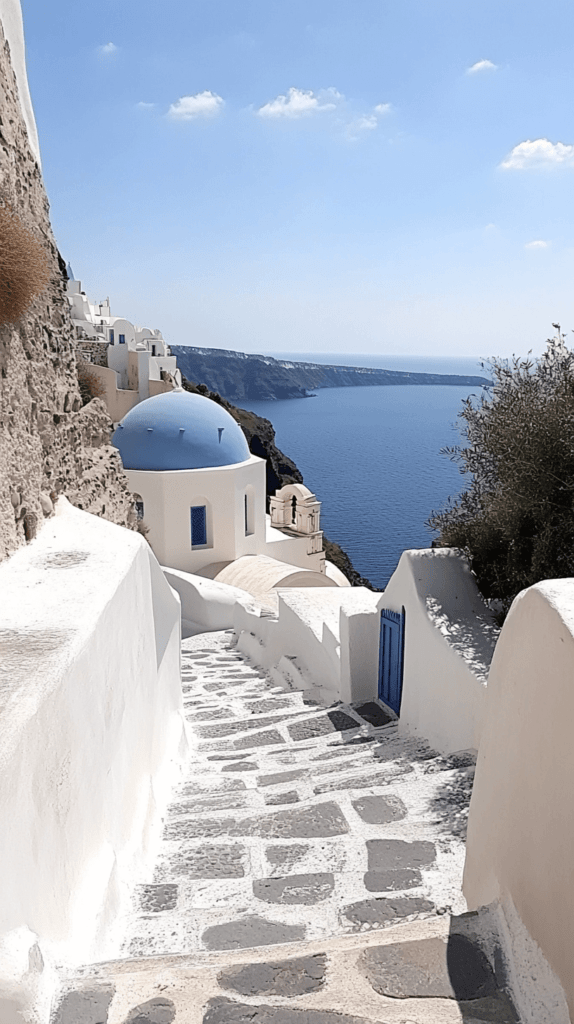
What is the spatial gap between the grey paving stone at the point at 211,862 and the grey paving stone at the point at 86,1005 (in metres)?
1.39

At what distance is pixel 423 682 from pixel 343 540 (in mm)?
50045

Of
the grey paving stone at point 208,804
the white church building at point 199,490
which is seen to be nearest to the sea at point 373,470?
the grey paving stone at point 208,804

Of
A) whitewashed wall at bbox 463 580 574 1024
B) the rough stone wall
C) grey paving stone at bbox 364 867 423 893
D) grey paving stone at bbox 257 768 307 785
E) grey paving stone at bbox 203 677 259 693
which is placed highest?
the rough stone wall

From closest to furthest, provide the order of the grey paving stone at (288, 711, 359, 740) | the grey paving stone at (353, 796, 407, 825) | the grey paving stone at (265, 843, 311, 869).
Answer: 1. the grey paving stone at (265, 843, 311, 869)
2. the grey paving stone at (353, 796, 407, 825)
3. the grey paving stone at (288, 711, 359, 740)

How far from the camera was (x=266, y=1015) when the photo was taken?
1739mm

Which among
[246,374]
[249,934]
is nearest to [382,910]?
[249,934]

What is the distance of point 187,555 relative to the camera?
1605 centimetres

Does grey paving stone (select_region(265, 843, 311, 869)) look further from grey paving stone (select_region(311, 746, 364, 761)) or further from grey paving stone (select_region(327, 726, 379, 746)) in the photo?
grey paving stone (select_region(327, 726, 379, 746))

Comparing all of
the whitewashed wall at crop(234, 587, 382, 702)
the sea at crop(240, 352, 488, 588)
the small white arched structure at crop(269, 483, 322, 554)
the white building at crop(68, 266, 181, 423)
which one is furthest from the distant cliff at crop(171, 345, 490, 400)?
the whitewashed wall at crop(234, 587, 382, 702)

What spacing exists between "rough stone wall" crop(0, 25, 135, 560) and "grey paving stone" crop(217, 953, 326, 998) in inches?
104

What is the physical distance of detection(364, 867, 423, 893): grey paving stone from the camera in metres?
3.00

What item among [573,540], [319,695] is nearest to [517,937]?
[573,540]

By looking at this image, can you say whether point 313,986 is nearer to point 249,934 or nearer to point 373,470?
point 249,934

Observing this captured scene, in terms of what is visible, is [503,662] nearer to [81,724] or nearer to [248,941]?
[248,941]
